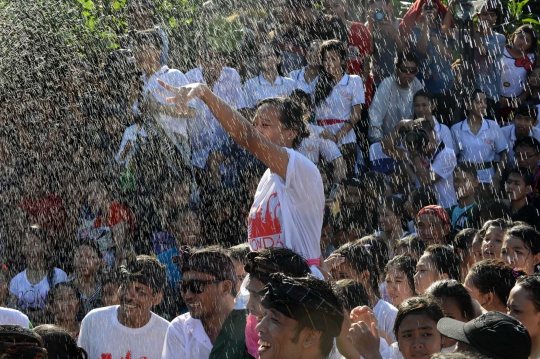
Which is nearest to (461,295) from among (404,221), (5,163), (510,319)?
(510,319)

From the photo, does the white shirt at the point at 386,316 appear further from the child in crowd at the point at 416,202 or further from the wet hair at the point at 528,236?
the child in crowd at the point at 416,202

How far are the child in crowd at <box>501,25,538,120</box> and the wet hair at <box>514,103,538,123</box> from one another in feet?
1.57

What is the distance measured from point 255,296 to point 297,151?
2.54 m

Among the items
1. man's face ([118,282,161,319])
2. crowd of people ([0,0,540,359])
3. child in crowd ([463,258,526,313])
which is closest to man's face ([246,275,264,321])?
crowd of people ([0,0,540,359])

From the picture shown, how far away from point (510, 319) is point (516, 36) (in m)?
8.23

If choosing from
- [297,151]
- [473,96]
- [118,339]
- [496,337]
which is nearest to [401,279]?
[297,151]

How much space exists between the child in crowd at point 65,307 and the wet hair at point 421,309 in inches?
149

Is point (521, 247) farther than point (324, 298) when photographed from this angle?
Yes

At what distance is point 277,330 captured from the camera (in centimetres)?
439

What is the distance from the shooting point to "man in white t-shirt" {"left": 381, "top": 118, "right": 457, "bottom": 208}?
1033 centimetres

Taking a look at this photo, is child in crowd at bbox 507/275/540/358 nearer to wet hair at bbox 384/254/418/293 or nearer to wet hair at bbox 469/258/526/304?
wet hair at bbox 469/258/526/304

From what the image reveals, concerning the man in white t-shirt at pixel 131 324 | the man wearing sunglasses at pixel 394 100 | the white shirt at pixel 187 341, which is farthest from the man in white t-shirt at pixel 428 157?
the white shirt at pixel 187 341

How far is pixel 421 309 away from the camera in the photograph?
5.35 metres

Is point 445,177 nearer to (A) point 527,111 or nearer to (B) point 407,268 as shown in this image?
(A) point 527,111
